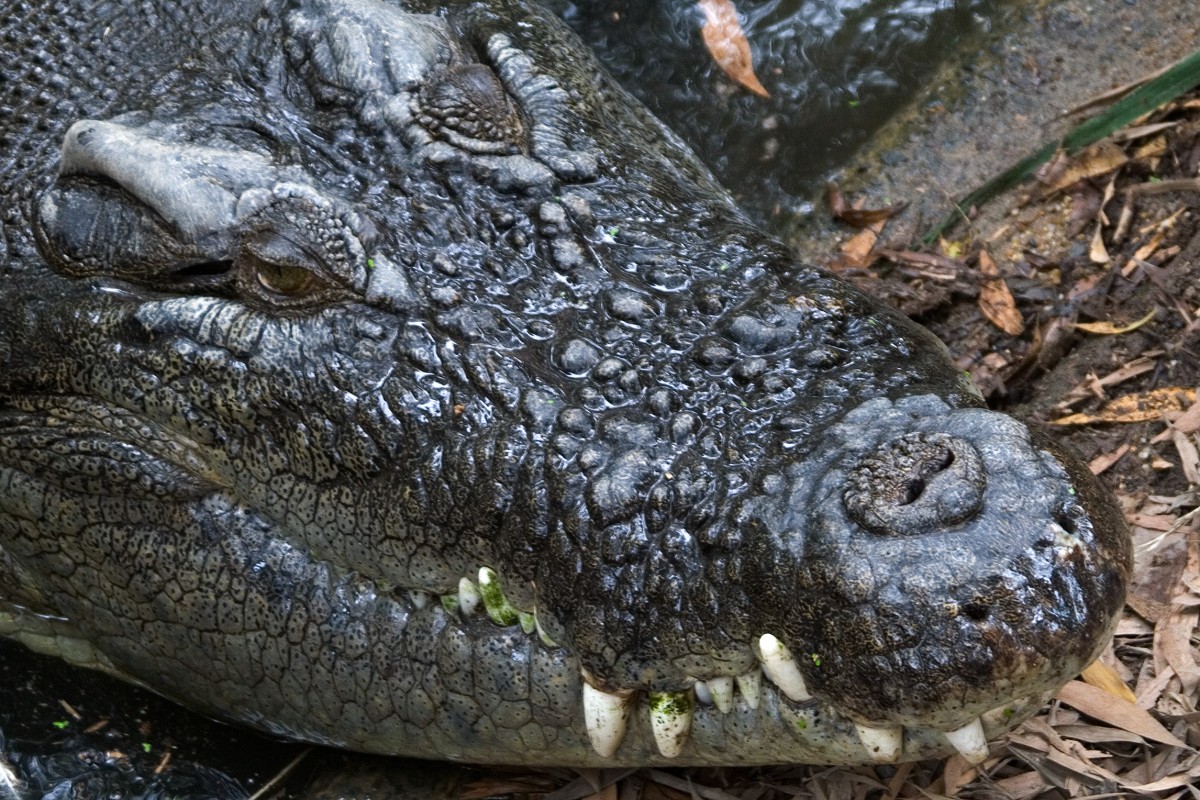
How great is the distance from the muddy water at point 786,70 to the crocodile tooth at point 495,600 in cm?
243

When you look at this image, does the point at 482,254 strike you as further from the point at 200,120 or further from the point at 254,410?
the point at 200,120

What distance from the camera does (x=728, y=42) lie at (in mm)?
4754

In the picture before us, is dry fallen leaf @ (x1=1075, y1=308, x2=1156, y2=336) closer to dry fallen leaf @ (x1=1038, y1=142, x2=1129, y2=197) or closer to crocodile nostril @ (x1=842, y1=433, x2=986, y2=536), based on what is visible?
dry fallen leaf @ (x1=1038, y1=142, x2=1129, y2=197)

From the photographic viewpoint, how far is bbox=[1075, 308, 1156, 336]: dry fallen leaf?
3535mm

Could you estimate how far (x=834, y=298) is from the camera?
2445 millimetres

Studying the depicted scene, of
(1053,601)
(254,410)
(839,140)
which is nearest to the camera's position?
(1053,601)

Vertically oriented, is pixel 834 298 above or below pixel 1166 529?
above

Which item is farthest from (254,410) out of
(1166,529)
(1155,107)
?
(1155,107)

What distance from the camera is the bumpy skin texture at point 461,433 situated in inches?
78.7

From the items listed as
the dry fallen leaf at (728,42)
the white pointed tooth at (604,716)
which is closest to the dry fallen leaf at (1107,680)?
the white pointed tooth at (604,716)

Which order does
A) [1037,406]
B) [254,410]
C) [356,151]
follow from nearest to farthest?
[254,410] → [356,151] → [1037,406]

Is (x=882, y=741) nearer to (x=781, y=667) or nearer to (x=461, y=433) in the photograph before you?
(x=781, y=667)

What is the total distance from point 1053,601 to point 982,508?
6.7 inches

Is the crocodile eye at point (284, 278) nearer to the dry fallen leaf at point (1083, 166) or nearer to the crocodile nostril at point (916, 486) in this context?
the crocodile nostril at point (916, 486)
